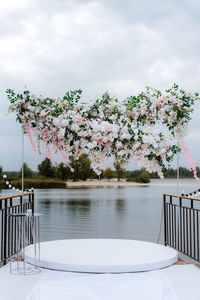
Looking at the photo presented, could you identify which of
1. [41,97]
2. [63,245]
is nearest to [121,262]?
[63,245]

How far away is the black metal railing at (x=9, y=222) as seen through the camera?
13.7 ft

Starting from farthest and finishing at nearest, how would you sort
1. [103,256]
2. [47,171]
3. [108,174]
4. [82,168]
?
1. [47,171]
2. [108,174]
3. [82,168]
4. [103,256]

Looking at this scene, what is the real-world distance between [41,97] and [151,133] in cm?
147

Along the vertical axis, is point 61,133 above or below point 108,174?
above

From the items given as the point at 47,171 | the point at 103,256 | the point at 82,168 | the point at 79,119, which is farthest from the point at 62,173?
the point at 103,256

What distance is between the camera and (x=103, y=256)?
13.4ft

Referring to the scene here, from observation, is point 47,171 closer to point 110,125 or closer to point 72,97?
point 72,97

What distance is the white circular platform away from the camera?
373 centimetres

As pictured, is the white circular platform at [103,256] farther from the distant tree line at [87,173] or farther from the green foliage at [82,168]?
the green foliage at [82,168]

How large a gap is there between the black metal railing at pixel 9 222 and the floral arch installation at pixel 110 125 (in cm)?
80

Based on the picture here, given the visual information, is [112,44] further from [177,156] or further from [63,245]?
[63,245]

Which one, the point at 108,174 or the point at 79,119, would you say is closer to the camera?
the point at 79,119

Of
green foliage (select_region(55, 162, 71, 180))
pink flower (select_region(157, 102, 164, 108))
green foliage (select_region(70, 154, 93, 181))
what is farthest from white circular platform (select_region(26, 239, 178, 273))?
pink flower (select_region(157, 102, 164, 108))

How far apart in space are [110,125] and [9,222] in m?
1.73
